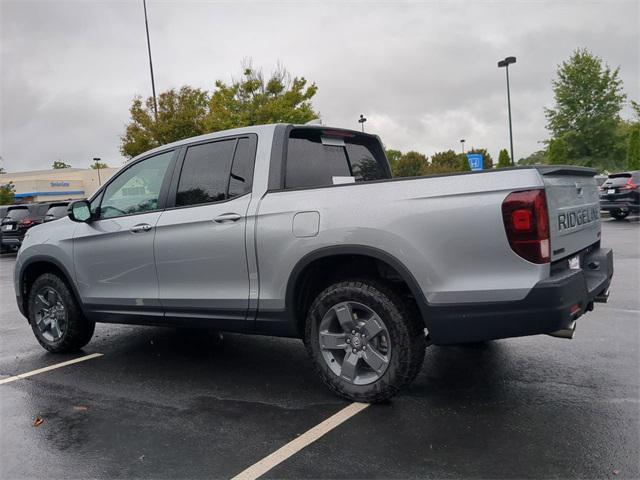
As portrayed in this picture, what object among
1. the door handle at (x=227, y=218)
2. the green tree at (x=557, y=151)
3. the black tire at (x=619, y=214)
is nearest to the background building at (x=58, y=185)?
the green tree at (x=557, y=151)

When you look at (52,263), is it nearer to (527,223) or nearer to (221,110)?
(527,223)

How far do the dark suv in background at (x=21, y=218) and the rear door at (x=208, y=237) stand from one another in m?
16.3

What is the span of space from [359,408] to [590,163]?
44128 millimetres

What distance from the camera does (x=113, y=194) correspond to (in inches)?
203

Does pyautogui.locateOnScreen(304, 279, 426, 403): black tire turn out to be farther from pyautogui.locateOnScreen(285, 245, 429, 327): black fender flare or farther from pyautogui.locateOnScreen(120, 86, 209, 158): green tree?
pyautogui.locateOnScreen(120, 86, 209, 158): green tree

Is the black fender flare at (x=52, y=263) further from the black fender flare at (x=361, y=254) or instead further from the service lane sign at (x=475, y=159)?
the service lane sign at (x=475, y=159)

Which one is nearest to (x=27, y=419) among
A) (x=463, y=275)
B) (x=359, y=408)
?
(x=359, y=408)

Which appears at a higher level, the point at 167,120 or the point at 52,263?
the point at 167,120

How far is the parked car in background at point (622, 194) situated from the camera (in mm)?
17500

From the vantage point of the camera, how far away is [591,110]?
42438 mm

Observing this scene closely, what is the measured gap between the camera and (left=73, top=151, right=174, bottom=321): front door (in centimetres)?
471

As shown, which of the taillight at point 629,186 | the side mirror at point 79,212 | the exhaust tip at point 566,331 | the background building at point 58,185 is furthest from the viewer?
the background building at point 58,185

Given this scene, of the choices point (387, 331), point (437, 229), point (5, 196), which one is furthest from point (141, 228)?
point (5, 196)

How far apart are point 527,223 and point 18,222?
65.6 feet
